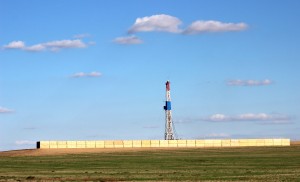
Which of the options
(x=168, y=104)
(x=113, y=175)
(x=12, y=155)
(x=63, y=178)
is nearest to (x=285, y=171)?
(x=113, y=175)

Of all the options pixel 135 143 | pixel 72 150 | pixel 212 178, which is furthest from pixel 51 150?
pixel 212 178

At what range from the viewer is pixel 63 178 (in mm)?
56250

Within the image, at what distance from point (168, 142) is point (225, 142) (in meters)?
11.5

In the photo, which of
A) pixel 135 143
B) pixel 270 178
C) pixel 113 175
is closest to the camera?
pixel 270 178

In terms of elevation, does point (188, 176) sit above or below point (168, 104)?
below

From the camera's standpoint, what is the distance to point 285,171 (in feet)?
205

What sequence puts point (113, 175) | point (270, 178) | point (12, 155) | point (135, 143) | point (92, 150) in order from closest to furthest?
1. point (270, 178)
2. point (113, 175)
3. point (12, 155)
4. point (92, 150)
5. point (135, 143)

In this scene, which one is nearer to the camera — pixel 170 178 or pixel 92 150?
pixel 170 178

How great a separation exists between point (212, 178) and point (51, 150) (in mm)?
64633

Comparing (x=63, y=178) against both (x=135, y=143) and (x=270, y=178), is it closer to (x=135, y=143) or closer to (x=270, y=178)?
(x=270, y=178)

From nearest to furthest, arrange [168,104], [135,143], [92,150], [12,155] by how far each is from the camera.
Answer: [12,155] < [92,150] < [135,143] < [168,104]

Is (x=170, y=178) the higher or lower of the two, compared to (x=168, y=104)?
lower

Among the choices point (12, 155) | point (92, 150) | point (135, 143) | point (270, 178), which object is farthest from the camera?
point (135, 143)

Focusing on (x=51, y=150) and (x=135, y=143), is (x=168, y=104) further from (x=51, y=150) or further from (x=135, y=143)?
(x=51, y=150)
